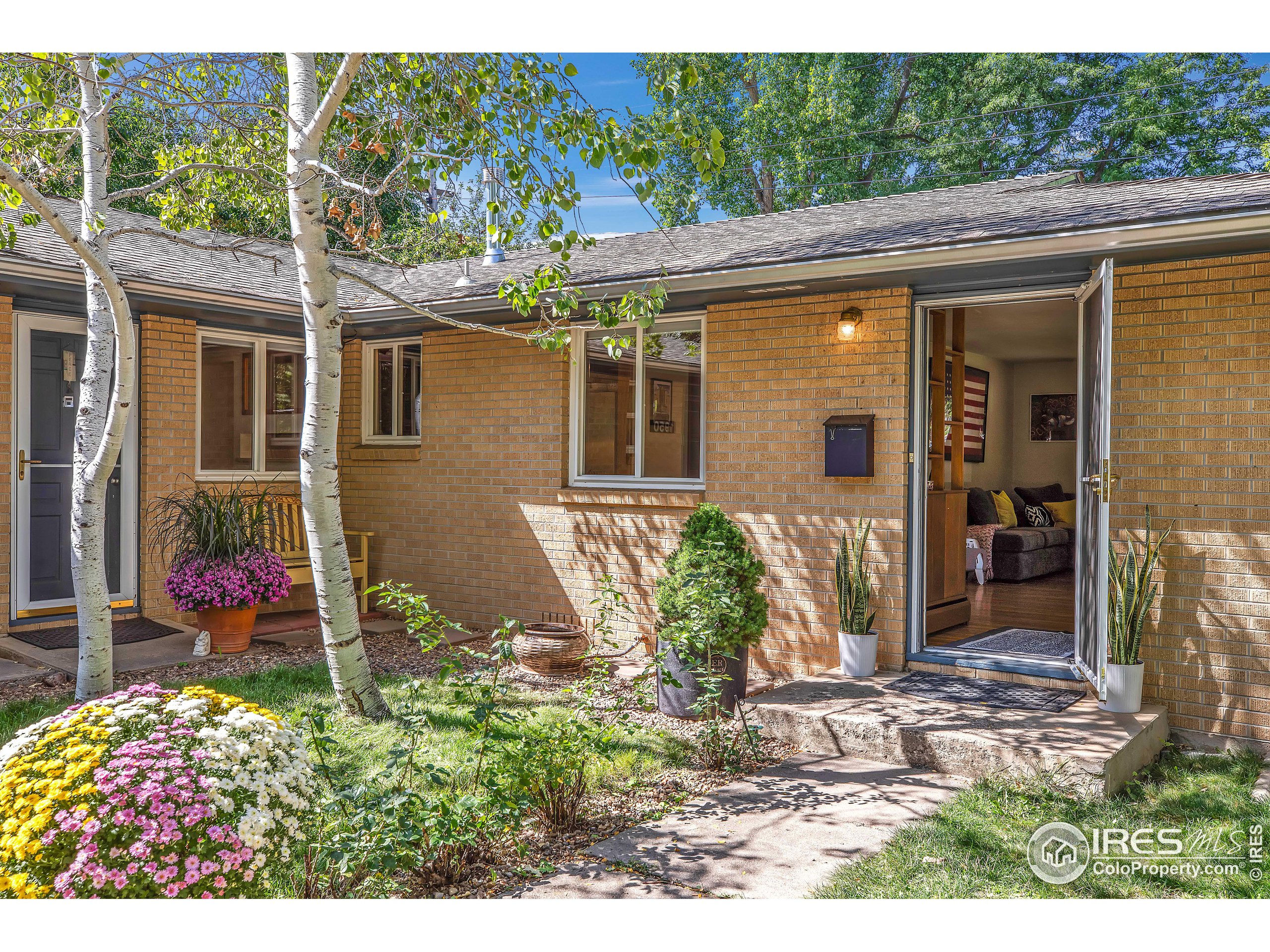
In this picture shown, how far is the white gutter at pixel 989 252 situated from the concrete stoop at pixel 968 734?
8.37 ft

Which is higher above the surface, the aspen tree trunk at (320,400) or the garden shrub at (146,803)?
the aspen tree trunk at (320,400)

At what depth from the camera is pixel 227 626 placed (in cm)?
695

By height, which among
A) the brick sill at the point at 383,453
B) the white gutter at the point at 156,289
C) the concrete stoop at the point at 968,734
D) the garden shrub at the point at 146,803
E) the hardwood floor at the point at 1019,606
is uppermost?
the white gutter at the point at 156,289

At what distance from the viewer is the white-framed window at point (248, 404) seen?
A: 8.46m

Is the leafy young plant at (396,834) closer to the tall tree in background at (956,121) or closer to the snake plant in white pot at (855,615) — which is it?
the snake plant in white pot at (855,615)

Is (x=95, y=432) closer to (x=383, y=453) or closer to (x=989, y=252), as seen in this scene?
(x=383, y=453)

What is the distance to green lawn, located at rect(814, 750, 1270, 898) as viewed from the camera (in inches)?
131

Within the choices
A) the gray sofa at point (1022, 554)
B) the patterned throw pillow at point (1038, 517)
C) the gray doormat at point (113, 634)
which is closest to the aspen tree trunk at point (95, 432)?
the gray doormat at point (113, 634)

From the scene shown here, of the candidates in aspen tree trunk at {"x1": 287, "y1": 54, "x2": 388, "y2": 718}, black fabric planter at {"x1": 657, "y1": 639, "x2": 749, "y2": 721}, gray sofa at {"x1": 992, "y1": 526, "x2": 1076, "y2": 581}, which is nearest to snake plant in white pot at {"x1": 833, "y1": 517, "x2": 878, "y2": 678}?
black fabric planter at {"x1": 657, "y1": 639, "x2": 749, "y2": 721}

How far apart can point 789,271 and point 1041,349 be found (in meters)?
7.56

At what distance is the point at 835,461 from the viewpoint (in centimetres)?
627

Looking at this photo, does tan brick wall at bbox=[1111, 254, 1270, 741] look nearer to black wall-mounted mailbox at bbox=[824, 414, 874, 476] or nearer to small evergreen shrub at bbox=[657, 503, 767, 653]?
black wall-mounted mailbox at bbox=[824, 414, 874, 476]
